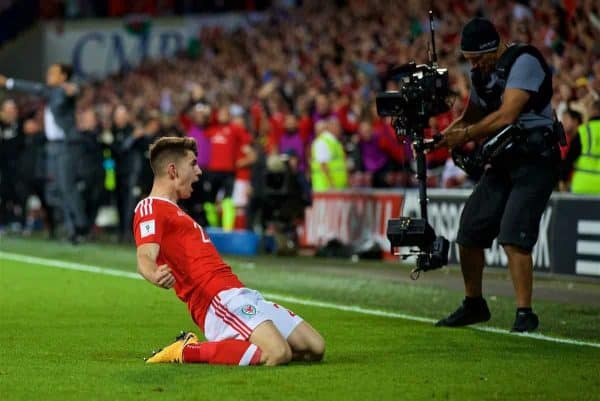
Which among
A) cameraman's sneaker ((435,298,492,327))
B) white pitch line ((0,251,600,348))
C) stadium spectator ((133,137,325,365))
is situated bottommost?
white pitch line ((0,251,600,348))

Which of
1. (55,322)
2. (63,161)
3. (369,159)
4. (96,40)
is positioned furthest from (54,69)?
(96,40)

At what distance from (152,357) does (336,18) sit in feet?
66.1

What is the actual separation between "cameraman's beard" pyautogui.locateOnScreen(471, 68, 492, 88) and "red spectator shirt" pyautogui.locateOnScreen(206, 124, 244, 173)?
11431 mm

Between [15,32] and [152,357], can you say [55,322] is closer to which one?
[152,357]

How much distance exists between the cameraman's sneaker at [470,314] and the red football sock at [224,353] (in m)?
2.81

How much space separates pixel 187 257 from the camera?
8.51 metres

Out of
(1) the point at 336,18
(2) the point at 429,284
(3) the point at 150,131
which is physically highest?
(1) the point at 336,18

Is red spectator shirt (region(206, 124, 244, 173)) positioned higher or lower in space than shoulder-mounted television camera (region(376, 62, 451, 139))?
lower

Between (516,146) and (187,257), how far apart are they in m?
2.86

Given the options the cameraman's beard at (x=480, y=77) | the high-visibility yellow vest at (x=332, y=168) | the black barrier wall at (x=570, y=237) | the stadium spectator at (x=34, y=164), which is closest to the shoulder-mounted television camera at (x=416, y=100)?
the cameraman's beard at (x=480, y=77)

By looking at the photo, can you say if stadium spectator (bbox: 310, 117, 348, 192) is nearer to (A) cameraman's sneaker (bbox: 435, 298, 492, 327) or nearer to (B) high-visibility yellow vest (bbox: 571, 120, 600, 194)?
(B) high-visibility yellow vest (bbox: 571, 120, 600, 194)

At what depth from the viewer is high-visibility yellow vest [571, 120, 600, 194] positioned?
1589cm

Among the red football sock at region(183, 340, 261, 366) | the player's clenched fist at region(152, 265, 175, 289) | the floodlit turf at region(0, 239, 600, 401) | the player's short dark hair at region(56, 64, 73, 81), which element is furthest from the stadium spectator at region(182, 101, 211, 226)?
the player's clenched fist at region(152, 265, 175, 289)

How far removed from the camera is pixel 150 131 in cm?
2266
